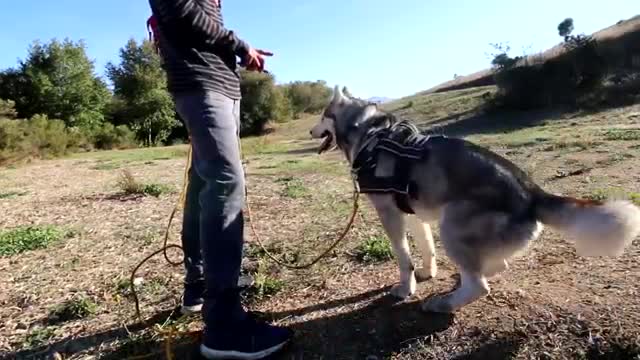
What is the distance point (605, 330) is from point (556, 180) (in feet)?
14.6

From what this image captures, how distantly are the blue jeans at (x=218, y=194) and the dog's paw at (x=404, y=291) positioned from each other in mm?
1072

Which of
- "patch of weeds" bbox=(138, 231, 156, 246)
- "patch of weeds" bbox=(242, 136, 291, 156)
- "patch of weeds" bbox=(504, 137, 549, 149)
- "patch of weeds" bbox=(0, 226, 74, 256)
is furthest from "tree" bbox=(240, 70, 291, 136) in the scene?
"patch of weeds" bbox=(138, 231, 156, 246)

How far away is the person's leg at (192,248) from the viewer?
135 inches

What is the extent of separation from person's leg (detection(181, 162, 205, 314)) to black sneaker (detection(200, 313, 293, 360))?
2.01ft

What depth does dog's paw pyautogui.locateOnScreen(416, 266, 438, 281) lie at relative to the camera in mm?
3920

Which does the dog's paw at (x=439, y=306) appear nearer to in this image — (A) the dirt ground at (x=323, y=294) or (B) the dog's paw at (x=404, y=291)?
(A) the dirt ground at (x=323, y=294)

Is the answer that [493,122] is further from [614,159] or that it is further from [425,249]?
[425,249]

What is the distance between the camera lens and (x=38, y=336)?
3.53 meters

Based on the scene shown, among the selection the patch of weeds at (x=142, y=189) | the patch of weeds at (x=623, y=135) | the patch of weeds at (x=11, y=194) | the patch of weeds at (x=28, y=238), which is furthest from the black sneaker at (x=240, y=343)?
the patch of weeds at (x=623, y=135)

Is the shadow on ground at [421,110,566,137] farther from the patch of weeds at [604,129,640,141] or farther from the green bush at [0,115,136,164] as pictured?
the green bush at [0,115,136,164]

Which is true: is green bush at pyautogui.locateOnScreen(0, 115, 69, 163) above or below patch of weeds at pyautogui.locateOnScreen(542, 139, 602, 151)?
above

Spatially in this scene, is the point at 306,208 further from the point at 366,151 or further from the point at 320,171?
the point at 320,171

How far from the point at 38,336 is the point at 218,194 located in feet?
5.66

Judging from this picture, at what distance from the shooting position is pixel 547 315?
3.12 metres
